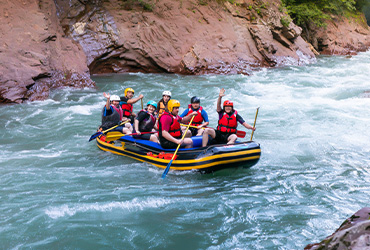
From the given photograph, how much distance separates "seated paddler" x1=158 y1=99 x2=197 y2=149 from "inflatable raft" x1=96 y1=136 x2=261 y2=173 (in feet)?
0.44

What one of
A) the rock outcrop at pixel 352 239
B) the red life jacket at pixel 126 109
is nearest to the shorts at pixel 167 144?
the red life jacket at pixel 126 109

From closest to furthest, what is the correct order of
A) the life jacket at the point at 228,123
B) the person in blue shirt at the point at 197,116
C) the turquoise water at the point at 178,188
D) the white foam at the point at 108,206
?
the turquoise water at the point at 178,188
the white foam at the point at 108,206
the life jacket at the point at 228,123
the person in blue shirt at the point at 197,116

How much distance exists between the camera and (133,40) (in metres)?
14.7

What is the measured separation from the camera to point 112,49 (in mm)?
14375

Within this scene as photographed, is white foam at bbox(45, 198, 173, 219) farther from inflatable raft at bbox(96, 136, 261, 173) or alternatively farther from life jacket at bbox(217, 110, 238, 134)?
life jacket at bbox(217, 110, 238, 134)

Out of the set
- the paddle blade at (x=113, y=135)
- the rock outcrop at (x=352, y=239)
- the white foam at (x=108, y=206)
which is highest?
the rock outcrop at (x=352, y=239)

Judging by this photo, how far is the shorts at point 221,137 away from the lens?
6.41 metres

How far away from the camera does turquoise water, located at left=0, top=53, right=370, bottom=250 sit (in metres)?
4.14

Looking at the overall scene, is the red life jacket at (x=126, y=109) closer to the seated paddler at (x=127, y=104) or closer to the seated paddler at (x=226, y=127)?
the seated paddler at (x=127, y=104)

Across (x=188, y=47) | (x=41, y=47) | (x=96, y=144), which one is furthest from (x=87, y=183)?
(x=188, y=47)

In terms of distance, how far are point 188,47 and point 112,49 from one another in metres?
3.24

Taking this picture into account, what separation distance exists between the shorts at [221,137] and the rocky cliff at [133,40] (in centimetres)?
661

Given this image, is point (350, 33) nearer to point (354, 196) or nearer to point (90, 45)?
point (90, 45)

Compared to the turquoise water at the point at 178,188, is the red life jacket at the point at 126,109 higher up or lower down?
higher up
